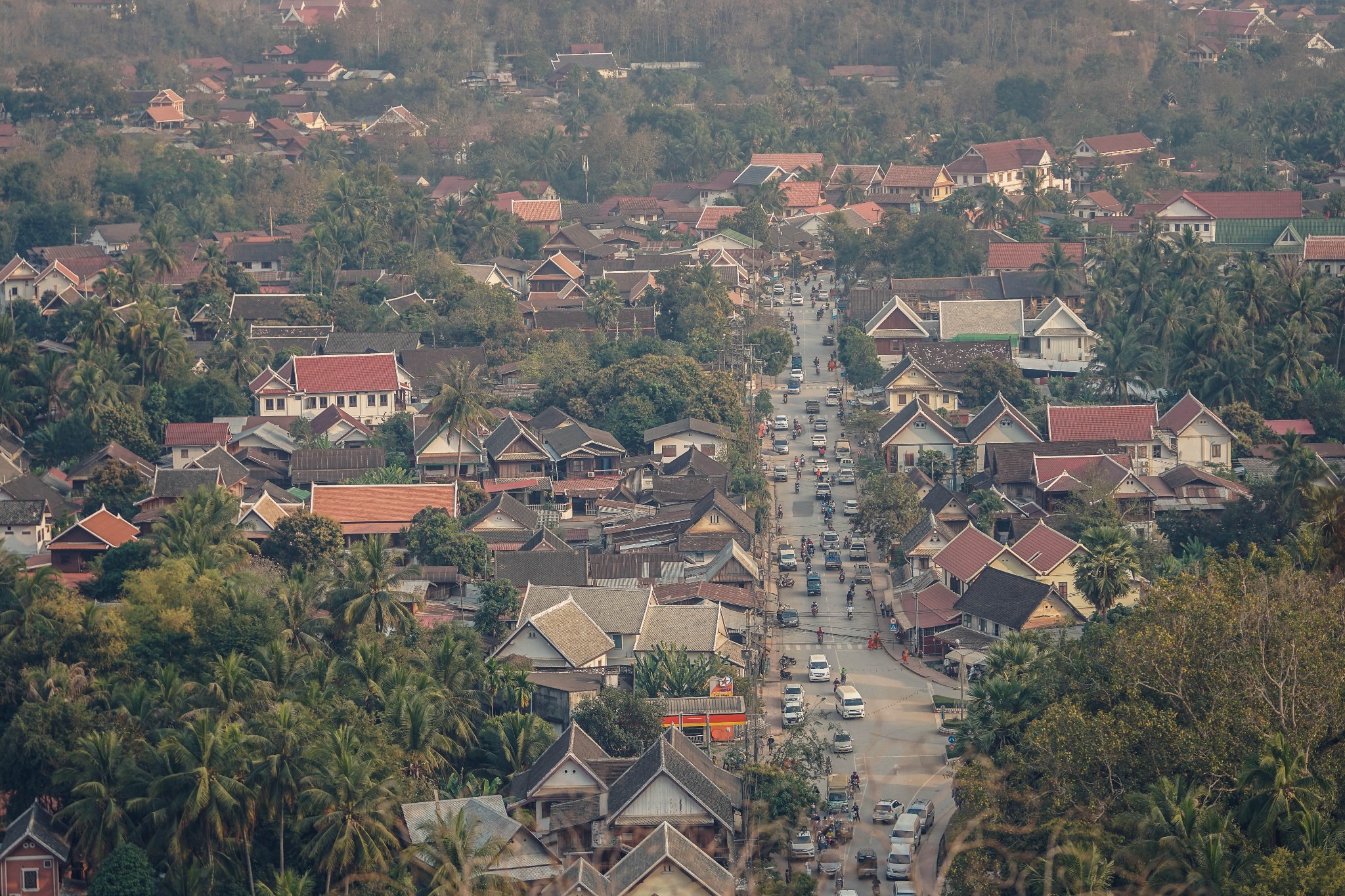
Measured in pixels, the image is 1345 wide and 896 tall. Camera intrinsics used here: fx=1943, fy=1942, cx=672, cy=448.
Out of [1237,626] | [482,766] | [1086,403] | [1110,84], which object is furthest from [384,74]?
[1237,626]

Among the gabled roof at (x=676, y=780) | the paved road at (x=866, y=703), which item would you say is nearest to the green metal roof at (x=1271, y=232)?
the paved road at (x=866, y=703)

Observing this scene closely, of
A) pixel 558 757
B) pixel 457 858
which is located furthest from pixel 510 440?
pixel 457 858

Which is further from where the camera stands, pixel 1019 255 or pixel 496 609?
pixel 1019 255

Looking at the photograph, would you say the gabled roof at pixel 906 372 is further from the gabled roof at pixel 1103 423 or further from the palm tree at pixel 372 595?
the palm tree at pixel 372 595

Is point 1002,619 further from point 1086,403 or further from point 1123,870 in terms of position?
point 1086,403

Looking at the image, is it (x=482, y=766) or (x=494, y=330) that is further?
(x=494, y=330)

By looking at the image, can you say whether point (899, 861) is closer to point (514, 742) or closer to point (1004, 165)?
point (514, 742)
